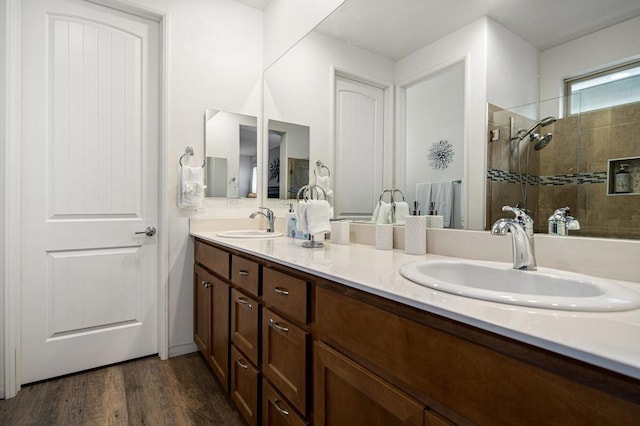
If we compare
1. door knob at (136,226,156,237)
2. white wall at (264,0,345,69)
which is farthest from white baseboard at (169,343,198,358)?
white wall at (264,0,345,69)

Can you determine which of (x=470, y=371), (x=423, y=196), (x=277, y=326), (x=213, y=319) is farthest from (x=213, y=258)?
(x=470, y=371)

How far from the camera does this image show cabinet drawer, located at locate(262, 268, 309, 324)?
1031 millimetres

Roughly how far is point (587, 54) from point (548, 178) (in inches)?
14.2

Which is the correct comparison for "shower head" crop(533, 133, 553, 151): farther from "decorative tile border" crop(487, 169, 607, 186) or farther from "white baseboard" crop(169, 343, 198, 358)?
"white baseboard" crop(169, 343, 198, 358)

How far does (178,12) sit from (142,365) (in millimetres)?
2336


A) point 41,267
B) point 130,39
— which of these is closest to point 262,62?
point 130,39

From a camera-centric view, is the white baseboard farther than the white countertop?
Yes

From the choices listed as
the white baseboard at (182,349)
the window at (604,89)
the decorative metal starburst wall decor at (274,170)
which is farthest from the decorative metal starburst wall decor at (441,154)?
the white baseboard at (182,349)

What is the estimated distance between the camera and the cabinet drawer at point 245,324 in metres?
1.31

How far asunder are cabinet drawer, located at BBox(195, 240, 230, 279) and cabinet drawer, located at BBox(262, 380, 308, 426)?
→ 0.59 metres

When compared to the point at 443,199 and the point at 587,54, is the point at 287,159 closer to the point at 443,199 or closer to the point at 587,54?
the point at 443,199

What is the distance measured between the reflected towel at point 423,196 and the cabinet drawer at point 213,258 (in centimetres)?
93

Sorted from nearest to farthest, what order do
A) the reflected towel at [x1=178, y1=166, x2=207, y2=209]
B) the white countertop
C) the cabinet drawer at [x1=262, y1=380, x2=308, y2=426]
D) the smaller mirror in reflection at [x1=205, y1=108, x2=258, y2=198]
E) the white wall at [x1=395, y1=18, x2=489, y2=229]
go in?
the white countertop, the cabinet drawer at [x1=262, y1=380, x2=308, y2=426], the white wall at [x1=395, y1=18, x2=489, y2=229], the reflected towel at [x1=178, y1=166, x2=207, y2=209], the smaller mirror in reflection at [x1=205, y1=108, x2=258, y2=198]

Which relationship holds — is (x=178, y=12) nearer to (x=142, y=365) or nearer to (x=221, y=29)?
(x=221, y=29)
